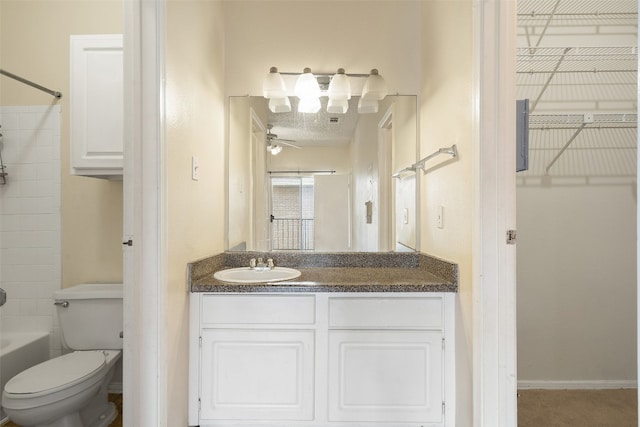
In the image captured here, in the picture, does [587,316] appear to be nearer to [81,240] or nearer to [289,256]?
[289,256]

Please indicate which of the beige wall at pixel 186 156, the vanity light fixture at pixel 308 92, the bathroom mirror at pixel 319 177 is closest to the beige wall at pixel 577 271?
the bathroom mirror at pixel 319 177

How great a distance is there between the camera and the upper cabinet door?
67.7 inches

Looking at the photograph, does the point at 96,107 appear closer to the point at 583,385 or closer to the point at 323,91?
the point at 323,91

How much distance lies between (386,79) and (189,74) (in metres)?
1.15

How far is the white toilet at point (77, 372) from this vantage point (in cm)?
140

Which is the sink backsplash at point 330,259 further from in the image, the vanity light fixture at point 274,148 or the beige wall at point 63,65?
the beige wall at point 63,65

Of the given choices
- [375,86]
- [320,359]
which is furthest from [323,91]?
[320,359]

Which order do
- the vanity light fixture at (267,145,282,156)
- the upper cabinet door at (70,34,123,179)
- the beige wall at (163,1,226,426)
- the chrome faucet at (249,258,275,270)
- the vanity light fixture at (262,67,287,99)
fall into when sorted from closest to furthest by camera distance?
the beige wall at (163,1,226,426) < the upper cabinet door at (70,34,123,179) < the chrome faucet at (249,258,275,270) < the vanity light fixture at (262,67,287,99) < the vanity light fixture at (267,145,282,156)

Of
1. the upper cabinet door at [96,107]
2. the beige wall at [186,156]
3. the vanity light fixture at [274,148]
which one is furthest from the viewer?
the vanity light fixture at [274,148]

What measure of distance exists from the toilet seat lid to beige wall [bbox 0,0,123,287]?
0.56m

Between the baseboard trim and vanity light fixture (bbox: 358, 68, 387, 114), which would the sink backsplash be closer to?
vanity light fixture (bbox: 358, 68, 387, 114)

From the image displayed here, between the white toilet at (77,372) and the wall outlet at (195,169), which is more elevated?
the wall outlet at (195,169)

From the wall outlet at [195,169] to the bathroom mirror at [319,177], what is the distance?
44 cm

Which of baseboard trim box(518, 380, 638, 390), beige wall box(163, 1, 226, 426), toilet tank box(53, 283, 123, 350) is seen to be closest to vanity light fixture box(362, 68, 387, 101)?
beige wall box(163, 1, 226, 426)
